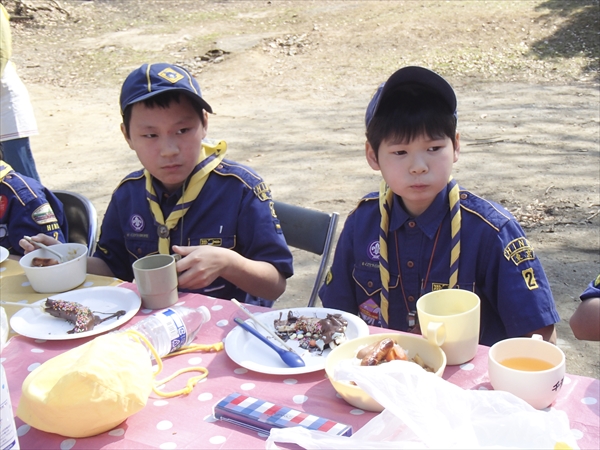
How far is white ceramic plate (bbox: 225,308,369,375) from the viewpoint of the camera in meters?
1.61

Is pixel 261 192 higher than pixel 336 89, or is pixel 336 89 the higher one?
pixel 261 192

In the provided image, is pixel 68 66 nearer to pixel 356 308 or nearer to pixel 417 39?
pixel 417 39

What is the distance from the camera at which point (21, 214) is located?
296 centimetres

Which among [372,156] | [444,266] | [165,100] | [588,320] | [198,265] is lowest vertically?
[588,320]

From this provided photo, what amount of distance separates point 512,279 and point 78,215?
2115 mm

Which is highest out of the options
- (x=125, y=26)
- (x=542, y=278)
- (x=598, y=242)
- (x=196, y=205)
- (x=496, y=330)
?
(x=125, y=26)

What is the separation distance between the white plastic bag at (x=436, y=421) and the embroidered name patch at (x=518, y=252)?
96 centimetres

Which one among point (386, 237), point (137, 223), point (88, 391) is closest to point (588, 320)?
point (386, 237)

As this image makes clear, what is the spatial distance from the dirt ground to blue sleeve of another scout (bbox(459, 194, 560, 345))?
1.38 meters

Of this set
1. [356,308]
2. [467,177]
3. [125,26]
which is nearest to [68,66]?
[125,26]

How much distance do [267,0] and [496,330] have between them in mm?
16082

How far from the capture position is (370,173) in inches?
253

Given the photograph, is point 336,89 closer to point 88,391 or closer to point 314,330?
point 314,330

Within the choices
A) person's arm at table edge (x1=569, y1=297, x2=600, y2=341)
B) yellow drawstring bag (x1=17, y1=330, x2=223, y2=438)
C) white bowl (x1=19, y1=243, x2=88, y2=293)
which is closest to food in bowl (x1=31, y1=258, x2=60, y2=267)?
white bowl (x1=19, y1=243, x2=88, y2=293)
